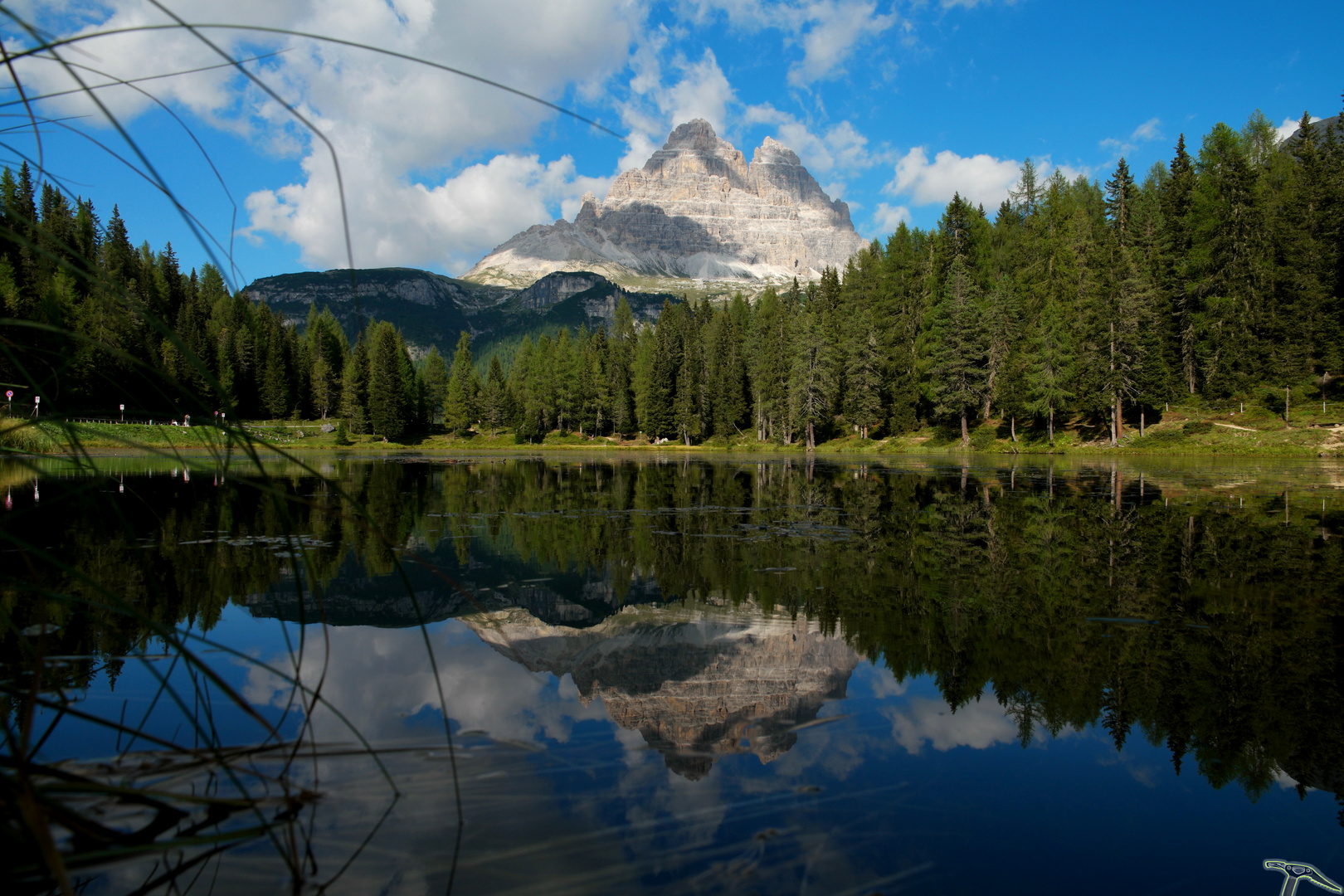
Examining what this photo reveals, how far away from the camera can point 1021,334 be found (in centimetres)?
4338

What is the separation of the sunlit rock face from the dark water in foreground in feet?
0.09

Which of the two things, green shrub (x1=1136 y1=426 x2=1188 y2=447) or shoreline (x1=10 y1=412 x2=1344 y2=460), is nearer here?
shoreline (x1=10 y1=412 x2=1344 y2=460)

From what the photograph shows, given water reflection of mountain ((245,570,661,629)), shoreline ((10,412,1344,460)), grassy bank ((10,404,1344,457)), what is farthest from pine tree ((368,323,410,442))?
water reflection of mountain ((245,570,661,629))

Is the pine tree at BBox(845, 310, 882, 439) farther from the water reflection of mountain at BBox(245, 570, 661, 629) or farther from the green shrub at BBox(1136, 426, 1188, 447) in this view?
the water reflection of mountain at BBox(245, 570, 661, 629)

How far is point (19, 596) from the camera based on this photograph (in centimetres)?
552

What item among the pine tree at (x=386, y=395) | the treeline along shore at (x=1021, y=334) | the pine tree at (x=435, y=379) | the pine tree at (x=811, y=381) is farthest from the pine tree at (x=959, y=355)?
the pine tree at (x=435, y=379)

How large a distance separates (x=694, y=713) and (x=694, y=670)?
0.64 meters

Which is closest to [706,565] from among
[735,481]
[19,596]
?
[19,596]

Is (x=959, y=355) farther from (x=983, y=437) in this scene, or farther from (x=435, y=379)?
(x=435, y=379)

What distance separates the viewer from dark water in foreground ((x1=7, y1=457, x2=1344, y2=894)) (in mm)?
2260

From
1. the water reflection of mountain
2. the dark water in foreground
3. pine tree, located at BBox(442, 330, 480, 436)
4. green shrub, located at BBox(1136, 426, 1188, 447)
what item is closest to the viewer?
the dark water in foreground

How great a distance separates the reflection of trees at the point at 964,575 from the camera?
3.57m

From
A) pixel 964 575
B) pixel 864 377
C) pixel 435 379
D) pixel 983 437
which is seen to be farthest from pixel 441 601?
pixel 435 379

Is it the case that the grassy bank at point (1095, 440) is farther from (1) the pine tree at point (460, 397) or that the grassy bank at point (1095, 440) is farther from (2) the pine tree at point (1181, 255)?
(1) the pine tree at point (460, 397)
